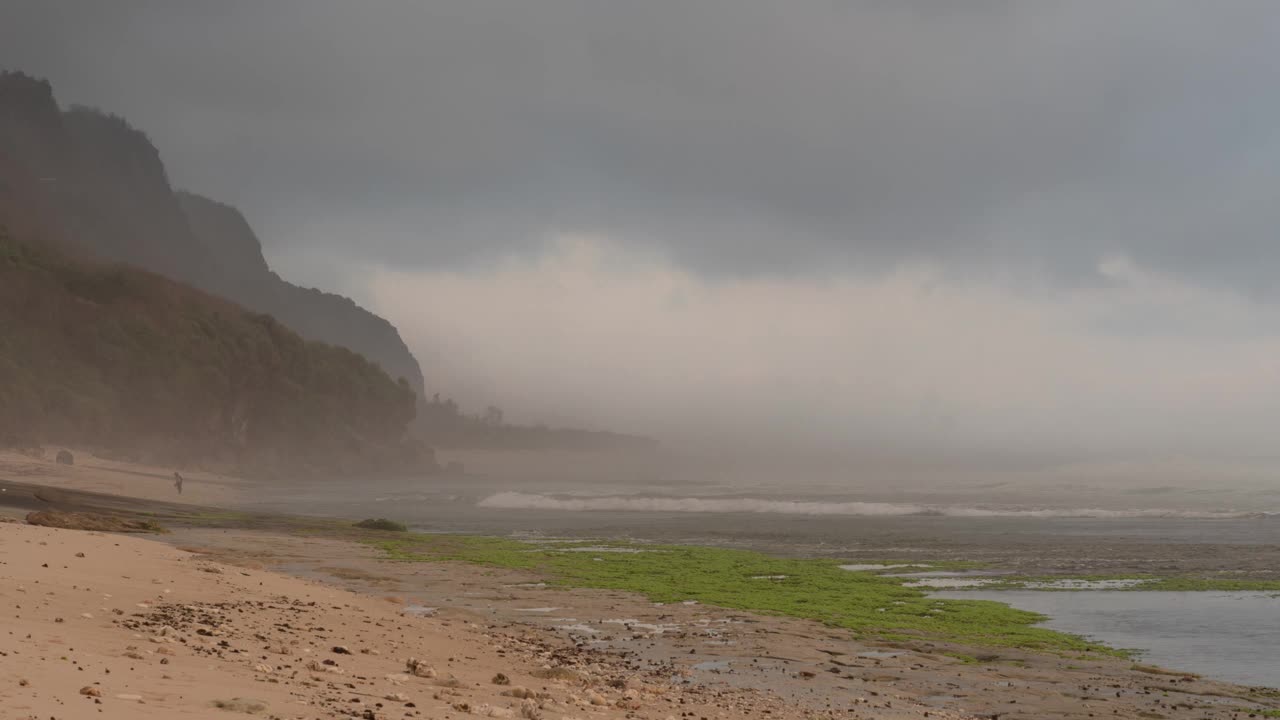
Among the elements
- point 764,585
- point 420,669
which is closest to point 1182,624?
point 764,585

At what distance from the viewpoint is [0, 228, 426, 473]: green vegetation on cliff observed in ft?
429

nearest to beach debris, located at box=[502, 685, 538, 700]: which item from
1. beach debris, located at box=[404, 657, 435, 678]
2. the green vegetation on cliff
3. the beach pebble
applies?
the beach pebble

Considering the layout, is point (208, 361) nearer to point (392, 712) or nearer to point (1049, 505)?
point (1049, 505)

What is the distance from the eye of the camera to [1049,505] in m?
105

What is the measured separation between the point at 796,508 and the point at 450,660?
90.1m

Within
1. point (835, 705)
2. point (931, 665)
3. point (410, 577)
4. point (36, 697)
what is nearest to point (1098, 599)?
point (931, 665)

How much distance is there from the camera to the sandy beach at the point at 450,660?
11.4 m

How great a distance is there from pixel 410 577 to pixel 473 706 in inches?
834

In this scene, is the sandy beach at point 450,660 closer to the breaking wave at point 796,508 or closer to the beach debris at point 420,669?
the beach debris at point 420,669

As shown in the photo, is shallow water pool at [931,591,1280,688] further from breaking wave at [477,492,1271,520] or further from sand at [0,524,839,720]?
breaking wave at [477,492,1271,520]

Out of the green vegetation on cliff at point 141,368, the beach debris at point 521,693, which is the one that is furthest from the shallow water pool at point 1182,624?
the green vegetation on cliff at point 141,368

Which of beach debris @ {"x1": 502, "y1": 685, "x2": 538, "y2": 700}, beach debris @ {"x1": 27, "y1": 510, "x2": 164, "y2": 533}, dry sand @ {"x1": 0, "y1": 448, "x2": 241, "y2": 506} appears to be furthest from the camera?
dry sand @ {"x1": 0, "y1": 448, "x2": 241, "y2": 506}

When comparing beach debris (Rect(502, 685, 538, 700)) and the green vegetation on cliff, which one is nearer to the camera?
beach debris (Rect(502, 685, 538, 700))

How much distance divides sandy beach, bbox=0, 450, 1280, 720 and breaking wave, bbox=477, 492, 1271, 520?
2849 inches
